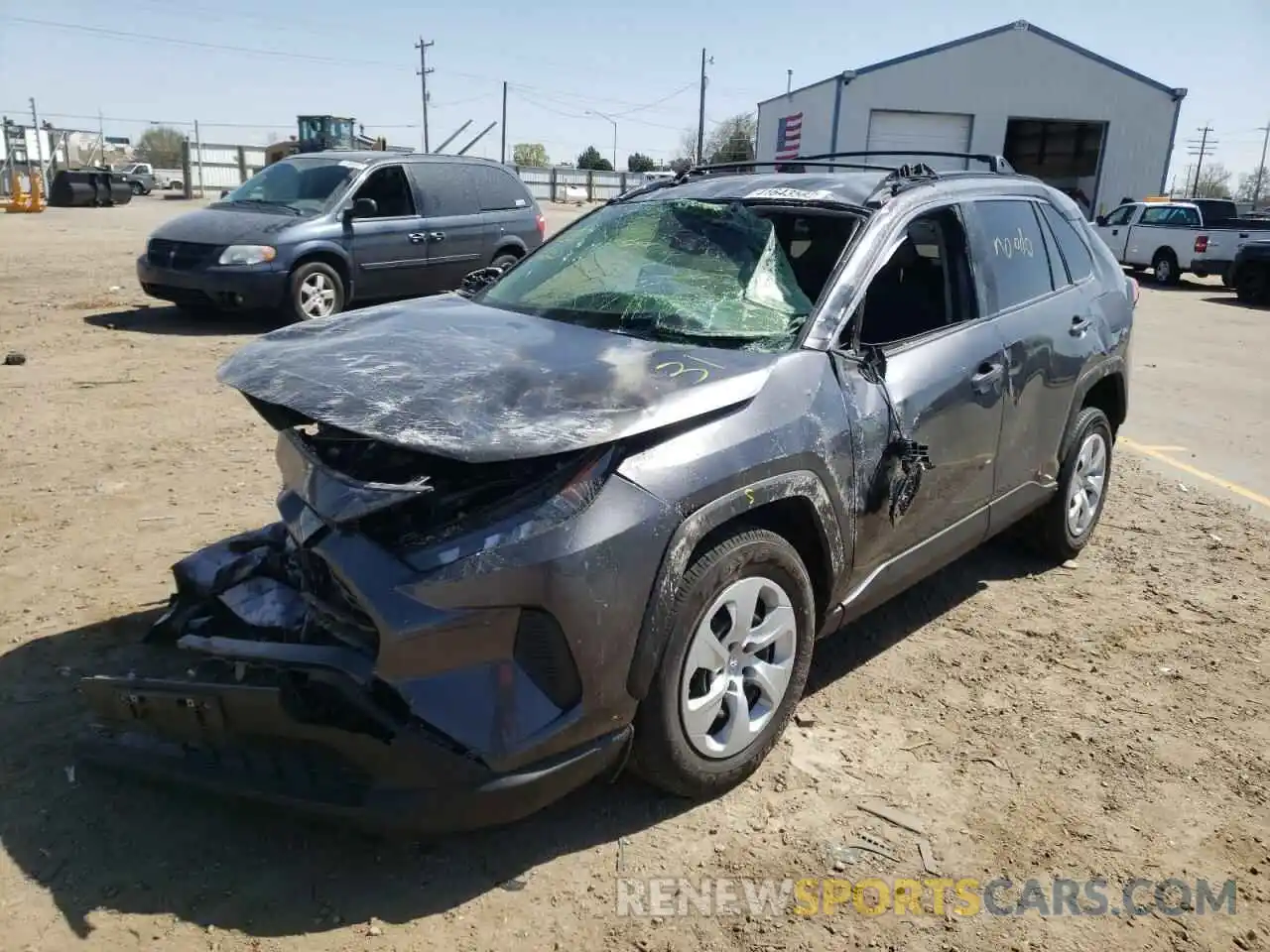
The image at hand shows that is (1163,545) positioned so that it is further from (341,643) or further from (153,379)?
(153,379)

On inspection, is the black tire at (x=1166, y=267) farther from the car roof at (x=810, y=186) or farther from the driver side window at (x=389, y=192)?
the car roof at (x=810, y=186)

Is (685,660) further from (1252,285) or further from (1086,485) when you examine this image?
(1252,285)

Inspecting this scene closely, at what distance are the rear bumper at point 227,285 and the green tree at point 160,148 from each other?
58195 mm

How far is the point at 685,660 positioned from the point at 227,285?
27.7 ft

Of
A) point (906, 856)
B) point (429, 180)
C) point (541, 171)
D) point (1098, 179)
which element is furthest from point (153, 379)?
point (541, 171)

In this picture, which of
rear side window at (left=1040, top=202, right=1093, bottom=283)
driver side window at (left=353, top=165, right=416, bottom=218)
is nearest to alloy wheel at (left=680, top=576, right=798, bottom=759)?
rear side window at (left=1040, top=202, right=1093, bottom=283)

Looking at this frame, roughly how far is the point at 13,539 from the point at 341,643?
113 inches

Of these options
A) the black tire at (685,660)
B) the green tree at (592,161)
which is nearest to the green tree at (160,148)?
the green tree at (592,161)

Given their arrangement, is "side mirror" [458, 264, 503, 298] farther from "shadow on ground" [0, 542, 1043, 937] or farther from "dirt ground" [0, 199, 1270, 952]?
"shadow on ground" [0, 542, 1043, 937]

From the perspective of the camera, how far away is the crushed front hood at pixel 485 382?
8.27 ft

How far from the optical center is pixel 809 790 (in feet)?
10.2

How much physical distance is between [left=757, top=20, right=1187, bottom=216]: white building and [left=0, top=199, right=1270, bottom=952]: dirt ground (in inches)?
1252

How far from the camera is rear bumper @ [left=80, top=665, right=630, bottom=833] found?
7.79ft

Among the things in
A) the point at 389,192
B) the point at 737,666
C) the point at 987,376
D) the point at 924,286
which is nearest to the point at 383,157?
the point at 389,192
